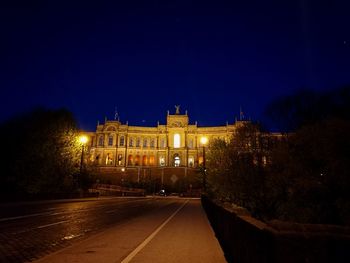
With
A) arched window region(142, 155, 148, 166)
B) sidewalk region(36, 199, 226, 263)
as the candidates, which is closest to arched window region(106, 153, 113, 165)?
arched window region(142, 155, 148, 166)

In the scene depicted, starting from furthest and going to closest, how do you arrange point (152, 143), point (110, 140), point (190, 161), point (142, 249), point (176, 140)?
point (152, 143), point (176, 140), point (110, 140), point (190, 161), point (142, 249)

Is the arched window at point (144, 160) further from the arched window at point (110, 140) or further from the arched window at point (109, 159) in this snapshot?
the arched window at point (110, 140)

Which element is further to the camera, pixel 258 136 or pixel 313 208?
pixel 258 136

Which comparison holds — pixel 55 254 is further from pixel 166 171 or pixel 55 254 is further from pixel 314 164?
pixel 166 171

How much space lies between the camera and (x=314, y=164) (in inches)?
977

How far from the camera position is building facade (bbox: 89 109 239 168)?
370ft

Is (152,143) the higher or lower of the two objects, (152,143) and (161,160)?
the higher

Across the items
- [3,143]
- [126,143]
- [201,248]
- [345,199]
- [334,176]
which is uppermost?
[126,143]

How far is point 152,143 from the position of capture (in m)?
118

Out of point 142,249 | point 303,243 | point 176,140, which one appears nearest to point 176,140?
point 176,140

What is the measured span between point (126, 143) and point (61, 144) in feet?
239

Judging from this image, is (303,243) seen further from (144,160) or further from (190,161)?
(144,160)

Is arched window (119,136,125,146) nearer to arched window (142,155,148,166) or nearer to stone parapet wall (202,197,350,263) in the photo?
arched window (142,155,148,166)

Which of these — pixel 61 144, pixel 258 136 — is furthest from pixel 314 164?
pixel 61 144
